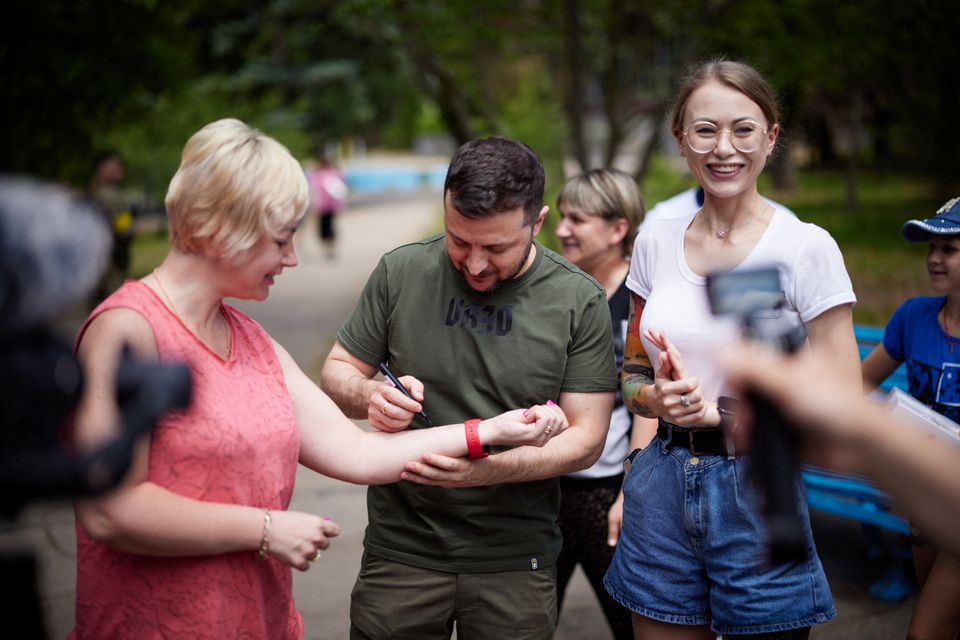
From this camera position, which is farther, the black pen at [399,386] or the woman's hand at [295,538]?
the black pen at [399,386]

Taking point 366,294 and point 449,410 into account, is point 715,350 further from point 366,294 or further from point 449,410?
point 366,294

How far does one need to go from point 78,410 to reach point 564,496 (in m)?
2.24

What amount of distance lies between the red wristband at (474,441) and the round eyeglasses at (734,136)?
926 mm

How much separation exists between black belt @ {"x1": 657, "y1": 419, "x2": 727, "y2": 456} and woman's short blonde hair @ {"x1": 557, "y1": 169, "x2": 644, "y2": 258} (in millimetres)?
1383

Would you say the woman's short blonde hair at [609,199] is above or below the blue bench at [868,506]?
above

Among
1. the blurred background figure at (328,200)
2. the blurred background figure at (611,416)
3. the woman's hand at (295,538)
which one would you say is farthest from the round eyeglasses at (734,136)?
the blurred background figure at (328,200)

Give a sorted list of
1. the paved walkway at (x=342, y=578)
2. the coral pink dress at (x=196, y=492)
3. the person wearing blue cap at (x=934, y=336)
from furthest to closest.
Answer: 1. the paved walkway at (x=342, y=578)
2. the person wearing blue cap at (x=934, y=336)
3. the coral pink dress at (x=196, y=492)

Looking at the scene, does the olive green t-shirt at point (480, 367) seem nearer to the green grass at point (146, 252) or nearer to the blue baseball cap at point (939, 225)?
the blue baseball cap at point (939, 225)

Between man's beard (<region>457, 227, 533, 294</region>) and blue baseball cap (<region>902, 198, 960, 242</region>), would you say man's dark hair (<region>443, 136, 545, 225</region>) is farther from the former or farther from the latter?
blue baseball cap (<region>902, 198, 960, 242</region>)

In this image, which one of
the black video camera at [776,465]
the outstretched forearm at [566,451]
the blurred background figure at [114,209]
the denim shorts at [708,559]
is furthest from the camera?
the blurred background figure at [114,209]

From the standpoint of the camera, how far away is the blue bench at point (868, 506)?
14.8 feet

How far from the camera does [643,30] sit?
1107cm

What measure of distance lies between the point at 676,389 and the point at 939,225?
1.59 metres

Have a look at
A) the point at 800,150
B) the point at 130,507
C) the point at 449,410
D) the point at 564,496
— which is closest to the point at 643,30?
the point at 564,496
